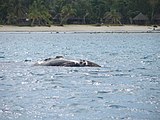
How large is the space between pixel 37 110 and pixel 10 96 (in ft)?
12.2

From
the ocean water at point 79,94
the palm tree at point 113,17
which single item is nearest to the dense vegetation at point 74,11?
the palm tree at point 113,17

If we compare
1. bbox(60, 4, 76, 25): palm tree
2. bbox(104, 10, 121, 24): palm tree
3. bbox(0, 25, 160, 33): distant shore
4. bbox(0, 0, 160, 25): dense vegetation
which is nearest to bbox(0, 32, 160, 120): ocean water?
bbox(0, 25, 160, 33): distant shore

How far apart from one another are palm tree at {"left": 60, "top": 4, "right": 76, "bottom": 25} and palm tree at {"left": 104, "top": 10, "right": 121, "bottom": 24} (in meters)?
11.4

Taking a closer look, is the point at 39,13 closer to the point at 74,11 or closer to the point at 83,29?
the point at 74,11

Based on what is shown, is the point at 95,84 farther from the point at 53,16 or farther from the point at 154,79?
the point at 53,16

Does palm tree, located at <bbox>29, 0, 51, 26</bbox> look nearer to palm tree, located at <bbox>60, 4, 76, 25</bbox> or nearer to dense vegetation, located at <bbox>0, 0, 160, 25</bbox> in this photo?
dense vegetation, located at <bbox>0, 0, 160, 25</bbox>

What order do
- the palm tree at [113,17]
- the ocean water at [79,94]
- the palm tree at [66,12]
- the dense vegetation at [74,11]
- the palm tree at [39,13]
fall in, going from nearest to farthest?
the ocean water at [79,94]
the palm tree at [39,13]
the dense vegetation at [74,11]
the palm tree at [66,12]
the palm tree at [113,17]

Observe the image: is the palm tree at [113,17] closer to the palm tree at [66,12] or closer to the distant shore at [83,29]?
the distant shore at [83,29]

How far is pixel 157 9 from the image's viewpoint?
16788 centimetres

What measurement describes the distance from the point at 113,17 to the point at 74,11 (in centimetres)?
1275

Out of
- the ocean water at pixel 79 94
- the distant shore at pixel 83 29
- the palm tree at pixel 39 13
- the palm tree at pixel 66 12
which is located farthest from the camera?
the palm tree at pixel 66 12

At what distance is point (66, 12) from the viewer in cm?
15238

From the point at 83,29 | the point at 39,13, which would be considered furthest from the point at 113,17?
the point at 39,13

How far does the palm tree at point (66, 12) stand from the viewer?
6009 inches
